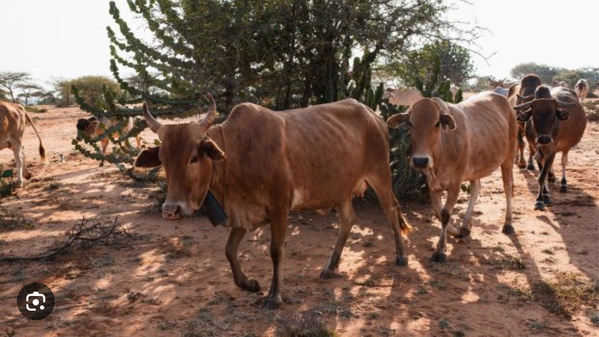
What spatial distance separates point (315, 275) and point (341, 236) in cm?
50

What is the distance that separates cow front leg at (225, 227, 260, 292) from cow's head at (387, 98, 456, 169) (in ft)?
6.42

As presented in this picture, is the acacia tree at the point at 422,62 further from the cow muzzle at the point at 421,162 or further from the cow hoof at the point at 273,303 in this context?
the cow hoof at the point at 273,303

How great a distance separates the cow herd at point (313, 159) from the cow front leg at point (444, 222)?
11mm

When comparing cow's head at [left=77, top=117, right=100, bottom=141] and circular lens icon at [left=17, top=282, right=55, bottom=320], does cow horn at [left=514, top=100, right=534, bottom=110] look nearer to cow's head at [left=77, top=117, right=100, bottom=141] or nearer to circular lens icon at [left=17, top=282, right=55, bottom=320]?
circular lens icon at [left=17, top=282, right=55, bottom=320]

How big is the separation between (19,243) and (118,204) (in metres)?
2.34

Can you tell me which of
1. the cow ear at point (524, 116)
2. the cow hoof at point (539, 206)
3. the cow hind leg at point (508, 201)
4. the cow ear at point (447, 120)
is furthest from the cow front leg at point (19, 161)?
the cow hoof at point (539, 206)

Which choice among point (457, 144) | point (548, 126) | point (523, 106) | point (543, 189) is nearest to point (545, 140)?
point (548, 126)

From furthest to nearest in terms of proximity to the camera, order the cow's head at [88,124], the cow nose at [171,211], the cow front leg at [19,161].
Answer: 1. the cow's head at [88,124]
2. the cow front leg at [19,161]
3. the cow nose at [171,211]

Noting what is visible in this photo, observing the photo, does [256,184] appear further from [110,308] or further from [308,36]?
[308,36]

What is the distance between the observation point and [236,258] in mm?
5156

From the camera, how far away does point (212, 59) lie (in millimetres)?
8289

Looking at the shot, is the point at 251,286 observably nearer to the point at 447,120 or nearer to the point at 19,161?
the point at 447,120

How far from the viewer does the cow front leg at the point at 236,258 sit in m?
5.13

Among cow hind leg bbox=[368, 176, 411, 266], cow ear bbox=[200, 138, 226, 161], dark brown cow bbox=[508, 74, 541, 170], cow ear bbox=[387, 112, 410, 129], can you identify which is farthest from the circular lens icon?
dark brown cow bbox=[508, 74, 541, 170]
